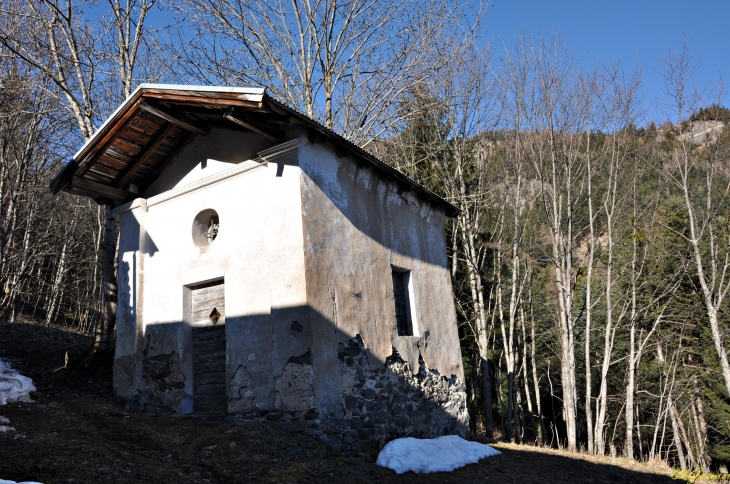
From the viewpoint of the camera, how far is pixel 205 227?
Answer: 28.9 feet

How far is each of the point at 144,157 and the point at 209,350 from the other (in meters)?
3.59

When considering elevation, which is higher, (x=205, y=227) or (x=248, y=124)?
(x=248, y=124)

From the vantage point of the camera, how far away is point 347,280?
25.9 ft

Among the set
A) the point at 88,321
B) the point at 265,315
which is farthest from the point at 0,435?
the point at 88,321

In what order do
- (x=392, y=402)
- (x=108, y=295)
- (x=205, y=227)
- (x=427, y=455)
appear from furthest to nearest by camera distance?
(x=108, y=295) → (x=205, y=227) → (x=392, y=402) → (x=427, y=455)

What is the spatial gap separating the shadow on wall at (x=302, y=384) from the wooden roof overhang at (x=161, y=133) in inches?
105

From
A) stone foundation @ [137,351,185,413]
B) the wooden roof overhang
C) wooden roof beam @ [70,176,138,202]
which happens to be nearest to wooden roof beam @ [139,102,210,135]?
the wooden roof overhang

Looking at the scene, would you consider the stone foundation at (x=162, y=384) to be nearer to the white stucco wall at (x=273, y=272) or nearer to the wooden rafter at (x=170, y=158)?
the white stucco wall at (x=273, y=272)

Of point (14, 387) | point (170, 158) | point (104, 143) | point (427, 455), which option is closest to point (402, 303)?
point (427, 455)

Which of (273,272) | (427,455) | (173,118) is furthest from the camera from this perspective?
(173,118)

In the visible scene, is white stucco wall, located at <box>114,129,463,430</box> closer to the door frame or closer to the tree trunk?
the door frame

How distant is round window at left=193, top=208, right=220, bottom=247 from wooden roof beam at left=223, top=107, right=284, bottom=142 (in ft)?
5.99

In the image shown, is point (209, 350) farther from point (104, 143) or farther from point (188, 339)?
point (104, 143)

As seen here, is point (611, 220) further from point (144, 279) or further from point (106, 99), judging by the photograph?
point (106, 99)
